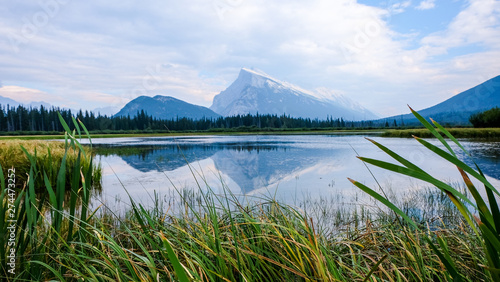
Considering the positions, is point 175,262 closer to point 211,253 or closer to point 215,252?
point 215,252

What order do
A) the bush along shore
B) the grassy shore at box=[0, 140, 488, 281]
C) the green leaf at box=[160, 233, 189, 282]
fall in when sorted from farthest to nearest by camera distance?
the grassy shore at box=[0, 140, 488, 281] → the bush along shore → the green leaf at box=[160, 233, 189, 282]

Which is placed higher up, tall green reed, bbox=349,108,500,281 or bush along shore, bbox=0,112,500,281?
tall green reed, bbox=349,108,500,281

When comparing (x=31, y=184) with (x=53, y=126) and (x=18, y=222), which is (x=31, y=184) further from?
(x=53, y=126)

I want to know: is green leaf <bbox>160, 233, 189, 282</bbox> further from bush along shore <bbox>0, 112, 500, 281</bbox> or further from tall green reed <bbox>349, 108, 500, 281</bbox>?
tall green reed <bbox>349, 108, 500, 281</bbox>

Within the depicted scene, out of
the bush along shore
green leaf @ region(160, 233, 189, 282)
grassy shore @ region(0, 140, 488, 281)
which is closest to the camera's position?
green leaf @ region(160, 233, 189, 282)

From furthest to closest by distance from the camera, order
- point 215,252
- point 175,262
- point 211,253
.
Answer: point 211,253 < point 215,252 < point 175,262

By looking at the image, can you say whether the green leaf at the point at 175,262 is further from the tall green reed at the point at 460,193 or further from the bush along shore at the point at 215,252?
the tall green reed at the point at 460,193

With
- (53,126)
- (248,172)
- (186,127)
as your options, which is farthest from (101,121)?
(248,172)

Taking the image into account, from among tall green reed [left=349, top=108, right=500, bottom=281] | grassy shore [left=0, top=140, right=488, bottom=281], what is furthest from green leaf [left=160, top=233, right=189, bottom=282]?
tall green reed [left=349, top=108, right=500, bottom=281]

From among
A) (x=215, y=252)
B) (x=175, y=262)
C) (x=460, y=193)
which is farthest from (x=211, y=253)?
(x=460, y=193)

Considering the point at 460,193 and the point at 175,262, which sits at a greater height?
the point at 460,193

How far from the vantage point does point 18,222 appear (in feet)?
8.79

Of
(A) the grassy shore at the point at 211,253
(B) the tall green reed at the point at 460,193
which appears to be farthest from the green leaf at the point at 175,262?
(B) the tall green reed at the point at 460,193

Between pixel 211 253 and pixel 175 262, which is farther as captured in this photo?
pixel 211 253
